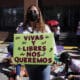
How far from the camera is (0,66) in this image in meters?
9.85

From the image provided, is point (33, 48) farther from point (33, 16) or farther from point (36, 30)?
point (33, 16)

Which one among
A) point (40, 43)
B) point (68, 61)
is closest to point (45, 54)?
point (40, 43)

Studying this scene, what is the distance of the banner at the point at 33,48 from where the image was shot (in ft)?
14.2

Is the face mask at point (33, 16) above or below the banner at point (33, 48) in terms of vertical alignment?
above

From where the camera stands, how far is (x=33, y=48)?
14.3 feet

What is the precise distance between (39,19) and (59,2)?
51.1 feet

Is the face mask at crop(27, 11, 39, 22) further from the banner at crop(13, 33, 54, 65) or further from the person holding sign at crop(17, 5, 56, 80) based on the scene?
the banner at crop(13, 33, 54, 65)

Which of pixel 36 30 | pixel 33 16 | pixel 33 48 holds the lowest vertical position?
pixel 33 48

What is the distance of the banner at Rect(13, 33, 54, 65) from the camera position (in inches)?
170

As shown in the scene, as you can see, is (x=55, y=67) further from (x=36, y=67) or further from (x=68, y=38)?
(x=68, y=38)

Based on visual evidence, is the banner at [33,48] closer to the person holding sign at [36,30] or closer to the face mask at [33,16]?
the person holding sign at [36,30]

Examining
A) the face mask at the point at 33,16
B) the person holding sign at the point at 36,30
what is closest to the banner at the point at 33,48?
the person holding sign at the point at 36,30

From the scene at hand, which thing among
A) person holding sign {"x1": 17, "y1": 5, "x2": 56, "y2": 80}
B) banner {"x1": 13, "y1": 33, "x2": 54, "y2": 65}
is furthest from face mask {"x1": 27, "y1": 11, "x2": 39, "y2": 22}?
banner {"x1": 13, "y1": 33, "x2": 54, "y2": 65}

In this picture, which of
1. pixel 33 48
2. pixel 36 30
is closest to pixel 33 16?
pixel 36 30
